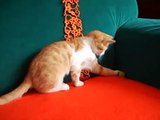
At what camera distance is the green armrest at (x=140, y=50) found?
48.5 inches

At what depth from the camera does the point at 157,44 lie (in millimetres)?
1211

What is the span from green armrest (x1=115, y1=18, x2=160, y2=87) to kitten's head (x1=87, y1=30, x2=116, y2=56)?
116mm

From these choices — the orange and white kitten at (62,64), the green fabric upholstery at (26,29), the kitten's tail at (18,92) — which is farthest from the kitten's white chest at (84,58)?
the kitten's tail at (18,92)

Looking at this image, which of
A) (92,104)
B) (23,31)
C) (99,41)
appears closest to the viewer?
(92,104)

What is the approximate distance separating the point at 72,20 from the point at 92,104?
449 mm

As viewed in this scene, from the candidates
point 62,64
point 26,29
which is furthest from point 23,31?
point 62,64

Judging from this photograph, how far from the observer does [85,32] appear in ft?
4.42

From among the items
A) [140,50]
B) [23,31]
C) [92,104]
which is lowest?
[92,104]

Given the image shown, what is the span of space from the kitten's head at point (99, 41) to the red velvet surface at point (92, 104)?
0.18 m

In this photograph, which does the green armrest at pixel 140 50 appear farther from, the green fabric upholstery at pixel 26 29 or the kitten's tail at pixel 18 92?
the kitten's tail at pixel 18 92

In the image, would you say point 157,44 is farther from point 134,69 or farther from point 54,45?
point 54,45

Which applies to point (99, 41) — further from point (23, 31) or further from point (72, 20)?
point (23, 31)

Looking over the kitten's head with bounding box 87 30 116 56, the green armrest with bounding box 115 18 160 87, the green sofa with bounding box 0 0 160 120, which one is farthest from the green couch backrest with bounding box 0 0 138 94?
the green armrest with bounding box 115 18 160 87

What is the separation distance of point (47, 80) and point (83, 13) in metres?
0.41
